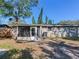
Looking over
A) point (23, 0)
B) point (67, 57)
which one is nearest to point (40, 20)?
point (23, 0)

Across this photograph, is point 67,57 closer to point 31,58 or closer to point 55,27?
point 31,58

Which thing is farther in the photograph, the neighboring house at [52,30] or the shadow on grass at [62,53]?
the neighboring house at [52,30]

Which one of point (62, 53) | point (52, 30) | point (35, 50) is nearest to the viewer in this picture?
point (62, 53)

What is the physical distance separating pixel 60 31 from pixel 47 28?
256cm

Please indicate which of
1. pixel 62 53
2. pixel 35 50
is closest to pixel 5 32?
pixel 35 50

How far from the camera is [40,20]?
48250 millimetres

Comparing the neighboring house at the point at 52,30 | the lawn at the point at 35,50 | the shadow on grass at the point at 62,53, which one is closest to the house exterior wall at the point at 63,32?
the neighboring house at the point at 52,30

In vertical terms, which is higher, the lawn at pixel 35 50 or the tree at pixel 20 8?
the tree at pixel 20 8

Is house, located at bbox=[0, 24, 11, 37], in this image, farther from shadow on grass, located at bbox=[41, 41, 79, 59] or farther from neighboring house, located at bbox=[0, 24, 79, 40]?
shadow on grass, located at bbox=[41, 41, 79, 59]

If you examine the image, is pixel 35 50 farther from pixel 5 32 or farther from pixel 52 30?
pixel 52 30

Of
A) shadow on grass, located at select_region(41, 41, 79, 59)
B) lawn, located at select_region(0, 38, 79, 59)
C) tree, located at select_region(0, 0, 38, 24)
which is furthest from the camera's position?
tree, located at select_region(0, 0, 38, 24)

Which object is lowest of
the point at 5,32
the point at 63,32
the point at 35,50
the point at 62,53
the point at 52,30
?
the point at 62,53

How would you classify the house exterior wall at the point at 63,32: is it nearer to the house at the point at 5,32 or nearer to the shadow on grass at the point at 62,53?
the house at the point at 5,32

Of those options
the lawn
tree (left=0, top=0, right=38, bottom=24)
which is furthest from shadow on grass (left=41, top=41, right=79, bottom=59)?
tree (left=0, top=0, right=38, bottom=24)
